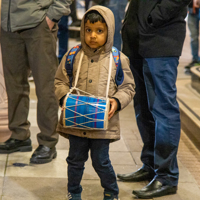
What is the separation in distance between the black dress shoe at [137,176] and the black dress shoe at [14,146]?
106 cm

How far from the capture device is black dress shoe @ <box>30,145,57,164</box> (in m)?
3.45

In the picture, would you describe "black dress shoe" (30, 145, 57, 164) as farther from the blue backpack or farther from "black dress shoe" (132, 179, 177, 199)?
the blue backpack

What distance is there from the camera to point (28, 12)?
127 inches

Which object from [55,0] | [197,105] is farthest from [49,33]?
[197,105]

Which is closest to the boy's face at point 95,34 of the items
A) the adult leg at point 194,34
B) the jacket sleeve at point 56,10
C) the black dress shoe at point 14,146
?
the jacket sleeve at point 56,10

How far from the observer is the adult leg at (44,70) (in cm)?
330

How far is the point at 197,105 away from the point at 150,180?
1.92m

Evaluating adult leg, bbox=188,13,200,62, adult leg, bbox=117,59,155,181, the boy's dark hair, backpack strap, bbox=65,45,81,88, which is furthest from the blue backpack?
adult leg, bbox=188,13,200,62

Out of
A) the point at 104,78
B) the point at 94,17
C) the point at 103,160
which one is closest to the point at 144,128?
the point at 103,160

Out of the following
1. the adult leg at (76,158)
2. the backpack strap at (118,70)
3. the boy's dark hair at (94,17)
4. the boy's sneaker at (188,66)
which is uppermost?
the boy's dark hair at (94,17)

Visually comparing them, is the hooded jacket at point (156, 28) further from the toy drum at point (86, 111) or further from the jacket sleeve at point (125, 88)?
the toy drum at point (86, 111)

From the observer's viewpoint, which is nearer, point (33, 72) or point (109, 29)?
point (109, 29)

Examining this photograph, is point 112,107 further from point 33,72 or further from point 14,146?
point 14,146

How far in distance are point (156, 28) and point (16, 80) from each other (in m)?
1.47
